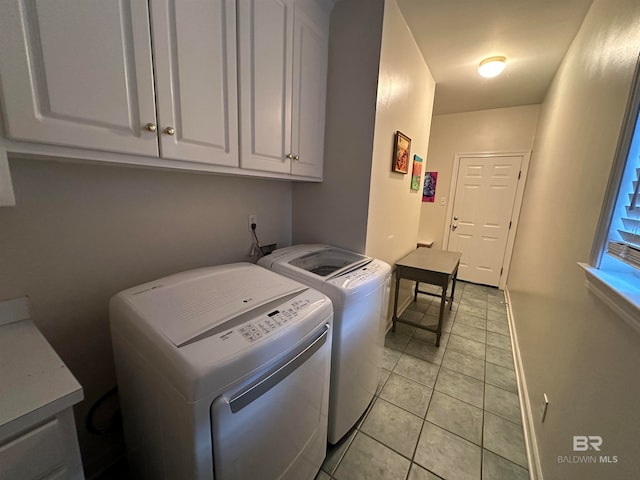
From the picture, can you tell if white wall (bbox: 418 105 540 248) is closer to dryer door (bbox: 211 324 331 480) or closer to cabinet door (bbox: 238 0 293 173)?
cabinet door (bbox: 238 0 293 173)

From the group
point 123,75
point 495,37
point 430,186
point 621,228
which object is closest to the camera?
point 123,75

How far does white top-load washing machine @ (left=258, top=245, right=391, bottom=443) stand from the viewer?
1.19 meters

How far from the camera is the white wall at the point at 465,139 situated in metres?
3.31

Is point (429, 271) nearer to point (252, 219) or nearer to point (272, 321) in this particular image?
point (252, 219)

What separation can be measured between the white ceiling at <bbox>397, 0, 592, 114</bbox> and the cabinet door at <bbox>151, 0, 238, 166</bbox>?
1.31m

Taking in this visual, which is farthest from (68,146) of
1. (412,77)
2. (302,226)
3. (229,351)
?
(412,77)

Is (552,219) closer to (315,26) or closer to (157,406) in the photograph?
(315,26)

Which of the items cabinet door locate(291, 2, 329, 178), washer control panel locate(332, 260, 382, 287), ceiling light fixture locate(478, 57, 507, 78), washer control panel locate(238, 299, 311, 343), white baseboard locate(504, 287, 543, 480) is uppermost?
ceiling light fixture locate(478, 57, 507, 78)

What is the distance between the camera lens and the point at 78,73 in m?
0.71

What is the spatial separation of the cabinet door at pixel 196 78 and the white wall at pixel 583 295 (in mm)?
1574

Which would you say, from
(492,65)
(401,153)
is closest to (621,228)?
(401,153)

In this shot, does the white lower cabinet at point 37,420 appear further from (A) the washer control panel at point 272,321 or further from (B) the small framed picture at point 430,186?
(B) the small framed picture at point 430,186

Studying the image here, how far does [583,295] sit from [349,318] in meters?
1.00

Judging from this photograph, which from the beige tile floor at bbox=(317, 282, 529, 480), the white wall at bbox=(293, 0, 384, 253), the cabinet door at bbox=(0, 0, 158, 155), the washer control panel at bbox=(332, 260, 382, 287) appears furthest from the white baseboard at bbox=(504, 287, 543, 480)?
the cabinet door at bbox=(0, 0, 158, 155)
